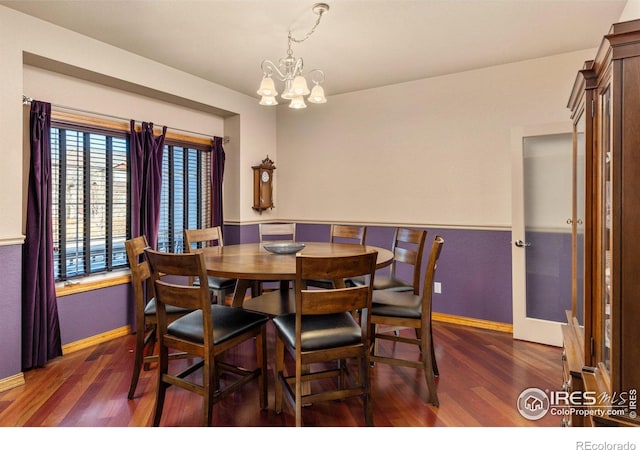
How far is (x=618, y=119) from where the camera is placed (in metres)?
1.04

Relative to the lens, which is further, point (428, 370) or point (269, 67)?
point (269, 67)

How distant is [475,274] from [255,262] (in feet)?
7.83

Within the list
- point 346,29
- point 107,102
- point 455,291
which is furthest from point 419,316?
point 107,102

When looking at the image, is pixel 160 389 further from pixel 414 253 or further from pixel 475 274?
pixel 475 274

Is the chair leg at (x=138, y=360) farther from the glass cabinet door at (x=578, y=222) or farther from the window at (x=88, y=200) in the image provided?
the glass cabinet door at (x=578, y=222)

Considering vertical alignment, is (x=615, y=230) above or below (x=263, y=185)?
below

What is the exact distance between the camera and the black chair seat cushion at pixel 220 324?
1879 mm

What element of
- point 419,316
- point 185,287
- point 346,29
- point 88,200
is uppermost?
point 346,29

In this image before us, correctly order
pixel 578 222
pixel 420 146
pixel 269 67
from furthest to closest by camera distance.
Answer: pixel 420 146
pixel 269 67
pixel 578 222

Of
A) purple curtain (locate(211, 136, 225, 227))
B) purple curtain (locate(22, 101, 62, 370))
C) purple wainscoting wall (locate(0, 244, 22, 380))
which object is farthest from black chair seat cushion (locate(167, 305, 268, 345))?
purple curtain (locate(211, 136, 225, 227))

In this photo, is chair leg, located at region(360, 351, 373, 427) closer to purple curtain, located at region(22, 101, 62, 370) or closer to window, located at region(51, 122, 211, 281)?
purple curtain, located at region(22, 101, 62, 370)
